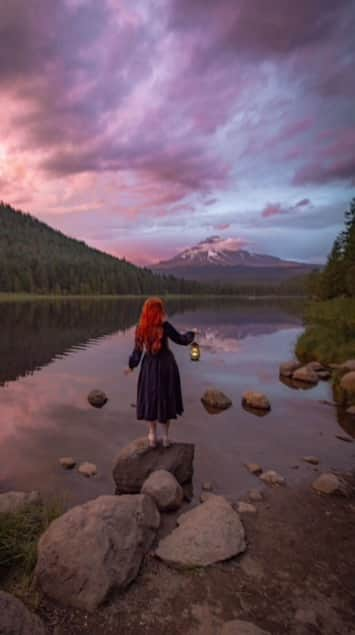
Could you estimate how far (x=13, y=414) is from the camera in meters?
12.5

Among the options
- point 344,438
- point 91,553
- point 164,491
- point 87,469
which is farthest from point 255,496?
point 344,438

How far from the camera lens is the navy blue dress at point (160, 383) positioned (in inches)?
303

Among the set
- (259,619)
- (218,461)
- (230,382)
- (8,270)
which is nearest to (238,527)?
(259,619)

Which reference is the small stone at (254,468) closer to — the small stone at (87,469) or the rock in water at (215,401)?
the small stone at (87,469)

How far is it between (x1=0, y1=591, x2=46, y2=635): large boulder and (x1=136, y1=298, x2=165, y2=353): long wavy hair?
15.4 ft

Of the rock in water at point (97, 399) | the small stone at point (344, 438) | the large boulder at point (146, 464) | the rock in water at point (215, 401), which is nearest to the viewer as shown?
the large boulder at point (146, 464)

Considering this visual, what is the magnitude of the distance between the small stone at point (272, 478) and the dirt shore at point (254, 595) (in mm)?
1653

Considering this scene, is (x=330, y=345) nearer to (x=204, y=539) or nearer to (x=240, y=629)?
(x=204, y=539)

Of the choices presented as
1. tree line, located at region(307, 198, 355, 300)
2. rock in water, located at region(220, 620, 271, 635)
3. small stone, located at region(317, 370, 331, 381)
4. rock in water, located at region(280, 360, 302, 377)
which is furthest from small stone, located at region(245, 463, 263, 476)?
tree line, located at region(307, 198, 355, 300)

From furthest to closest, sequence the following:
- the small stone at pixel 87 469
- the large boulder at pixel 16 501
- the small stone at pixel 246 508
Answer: the small stone at pixel 87 469, the small stone at pixel 246 508, the large boulder at pixel 16 501

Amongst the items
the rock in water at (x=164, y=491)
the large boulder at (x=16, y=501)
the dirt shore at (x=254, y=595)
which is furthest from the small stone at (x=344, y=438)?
the large boulder at (x=16, y=501)

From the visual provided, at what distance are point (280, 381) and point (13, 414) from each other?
41.2 feet

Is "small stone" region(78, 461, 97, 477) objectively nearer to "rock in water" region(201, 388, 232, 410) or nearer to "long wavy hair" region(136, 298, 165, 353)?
"long wavy hair" region(136, 298, 165, 353)

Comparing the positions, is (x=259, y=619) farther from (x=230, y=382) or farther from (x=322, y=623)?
(x=230, y=382)
